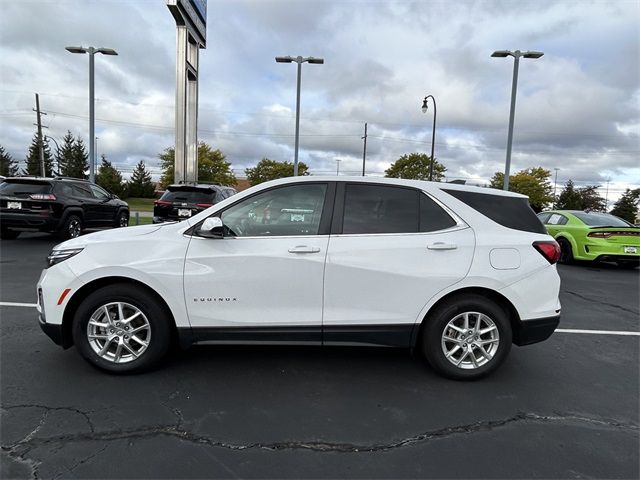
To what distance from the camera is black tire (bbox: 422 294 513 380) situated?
3648 mm

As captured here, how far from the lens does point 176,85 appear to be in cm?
2153

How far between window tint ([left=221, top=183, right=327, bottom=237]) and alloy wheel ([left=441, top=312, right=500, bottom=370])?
1.39 metres

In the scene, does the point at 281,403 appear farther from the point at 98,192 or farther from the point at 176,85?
the point at 176,85

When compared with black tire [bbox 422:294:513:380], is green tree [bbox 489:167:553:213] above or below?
above

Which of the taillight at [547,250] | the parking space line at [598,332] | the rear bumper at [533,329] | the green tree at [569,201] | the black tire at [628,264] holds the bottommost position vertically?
the parking space line at [598,332]

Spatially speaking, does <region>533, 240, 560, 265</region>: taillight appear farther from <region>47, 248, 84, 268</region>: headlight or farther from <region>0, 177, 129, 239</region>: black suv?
<region>0, 177, 129, 239</region>: black suv

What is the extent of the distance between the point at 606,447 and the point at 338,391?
1812 millimetres

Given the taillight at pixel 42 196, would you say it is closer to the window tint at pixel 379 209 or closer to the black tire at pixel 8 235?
the black tire at pixel 8 235

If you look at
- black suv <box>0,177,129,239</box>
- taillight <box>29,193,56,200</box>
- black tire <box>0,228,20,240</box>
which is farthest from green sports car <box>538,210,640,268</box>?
black tire <box>0,228,20,240</box>

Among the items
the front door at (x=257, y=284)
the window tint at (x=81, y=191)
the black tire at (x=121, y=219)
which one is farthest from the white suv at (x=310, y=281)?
the black tire at (x=121, y=219)

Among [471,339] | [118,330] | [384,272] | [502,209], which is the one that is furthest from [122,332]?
[502,209]

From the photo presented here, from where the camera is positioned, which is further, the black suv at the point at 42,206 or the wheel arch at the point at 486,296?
the black suv at the point at 42,206

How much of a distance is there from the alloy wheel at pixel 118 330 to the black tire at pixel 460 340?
230 cm

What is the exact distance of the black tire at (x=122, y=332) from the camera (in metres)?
3.55
